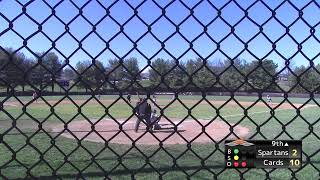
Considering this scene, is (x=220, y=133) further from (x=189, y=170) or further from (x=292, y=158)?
(x=292, y=158)

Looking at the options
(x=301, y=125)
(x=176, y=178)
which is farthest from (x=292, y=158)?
(x=301, y=125)

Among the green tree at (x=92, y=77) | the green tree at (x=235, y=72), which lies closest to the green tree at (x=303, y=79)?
the green tree at (x=235, y=72)

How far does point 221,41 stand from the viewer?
2818 mm

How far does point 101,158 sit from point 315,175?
16.4 ft

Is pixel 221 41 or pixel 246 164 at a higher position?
pixel 221 41

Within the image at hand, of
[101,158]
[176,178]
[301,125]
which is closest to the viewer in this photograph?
[176,178]
